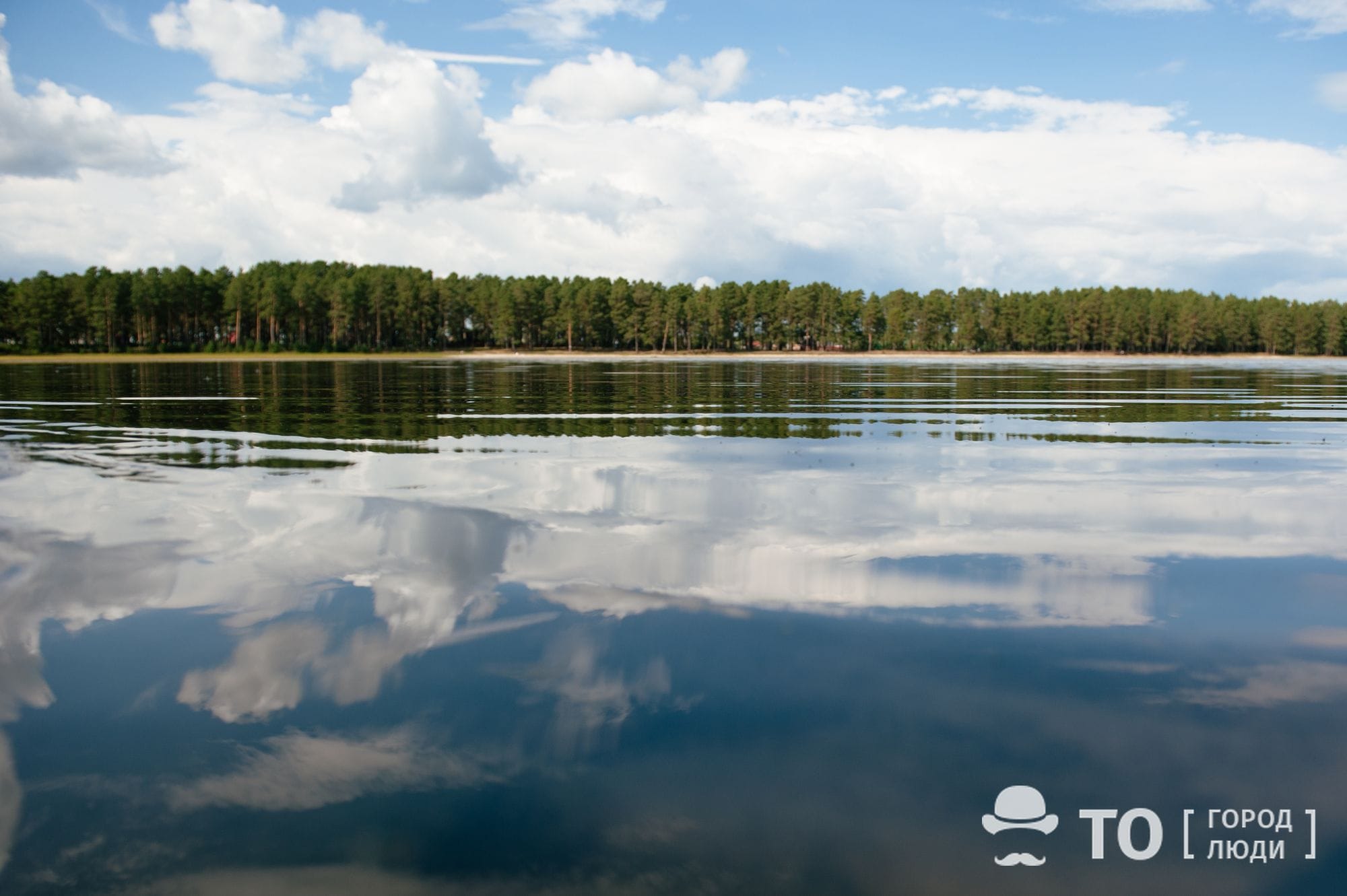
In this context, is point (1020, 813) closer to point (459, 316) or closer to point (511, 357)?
point (511, 357)

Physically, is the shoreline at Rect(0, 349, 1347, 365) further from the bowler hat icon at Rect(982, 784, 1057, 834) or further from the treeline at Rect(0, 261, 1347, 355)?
the bowler hat icon at Rect(982, 784, 1057, 834)

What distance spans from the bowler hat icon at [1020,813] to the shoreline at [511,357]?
12604 centimetres

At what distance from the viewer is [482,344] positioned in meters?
192

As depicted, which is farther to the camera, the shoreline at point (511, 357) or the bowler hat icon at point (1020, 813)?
the shoreline at point (511, 357)

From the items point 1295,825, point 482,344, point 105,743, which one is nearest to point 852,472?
point 1295,825

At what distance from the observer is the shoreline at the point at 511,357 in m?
130

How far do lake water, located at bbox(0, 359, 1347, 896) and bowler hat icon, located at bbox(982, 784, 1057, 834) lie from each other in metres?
0.06

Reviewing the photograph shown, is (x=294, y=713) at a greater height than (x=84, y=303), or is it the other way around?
(x=84, y=303)

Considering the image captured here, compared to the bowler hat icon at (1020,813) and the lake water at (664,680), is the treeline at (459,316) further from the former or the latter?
the bowler hat icon at (1020,813)

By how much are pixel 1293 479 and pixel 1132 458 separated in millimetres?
3436

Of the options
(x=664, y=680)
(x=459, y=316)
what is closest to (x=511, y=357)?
(x=459, y=316)

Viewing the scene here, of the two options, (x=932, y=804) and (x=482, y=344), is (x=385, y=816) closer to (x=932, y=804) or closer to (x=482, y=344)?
(x=932, y=804)

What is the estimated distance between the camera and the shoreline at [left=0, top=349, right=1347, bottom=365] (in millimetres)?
129625

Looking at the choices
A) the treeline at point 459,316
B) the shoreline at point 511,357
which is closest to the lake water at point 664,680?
the shoreline at point 511,357
